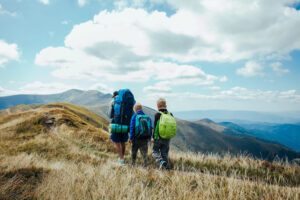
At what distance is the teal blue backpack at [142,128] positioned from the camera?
612 cm

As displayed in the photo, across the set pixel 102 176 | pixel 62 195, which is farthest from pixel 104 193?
pixel 102 176

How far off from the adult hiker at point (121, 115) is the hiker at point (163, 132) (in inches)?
49.2

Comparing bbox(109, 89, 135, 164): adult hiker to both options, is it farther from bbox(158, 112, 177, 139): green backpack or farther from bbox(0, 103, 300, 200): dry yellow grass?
bbox(0, 103, 300, 200): dry yellow grass

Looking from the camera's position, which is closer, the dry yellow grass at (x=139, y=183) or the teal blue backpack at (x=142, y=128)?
the dry yellow grass at (x=139, y=183)

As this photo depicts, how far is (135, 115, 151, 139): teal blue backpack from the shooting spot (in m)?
6.12

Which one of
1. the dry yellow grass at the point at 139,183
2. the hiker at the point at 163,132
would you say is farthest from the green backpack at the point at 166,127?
the dry yellow grass at the point at 139,183

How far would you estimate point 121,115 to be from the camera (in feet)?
22.1

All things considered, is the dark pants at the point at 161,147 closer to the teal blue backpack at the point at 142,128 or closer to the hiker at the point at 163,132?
the hiker at the point at 163,132

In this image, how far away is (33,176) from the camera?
3.80 metres

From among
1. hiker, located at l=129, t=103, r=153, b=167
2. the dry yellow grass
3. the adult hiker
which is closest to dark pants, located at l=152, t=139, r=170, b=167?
hiker, located at l=129, t=103, r=153, b=167

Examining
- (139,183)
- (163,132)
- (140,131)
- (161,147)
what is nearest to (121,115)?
(140,131)

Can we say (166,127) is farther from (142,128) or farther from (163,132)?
(142,128)

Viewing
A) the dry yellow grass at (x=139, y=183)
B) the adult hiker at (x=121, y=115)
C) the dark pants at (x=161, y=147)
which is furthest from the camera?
the adult hiker at (x=121, y=115)

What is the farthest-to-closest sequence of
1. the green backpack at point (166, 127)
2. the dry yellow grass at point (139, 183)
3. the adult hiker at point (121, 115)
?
the adult hiker at point (121, 115) → the green backpack at point (166, 127) → the dry yellow grass at point (139, 183)
